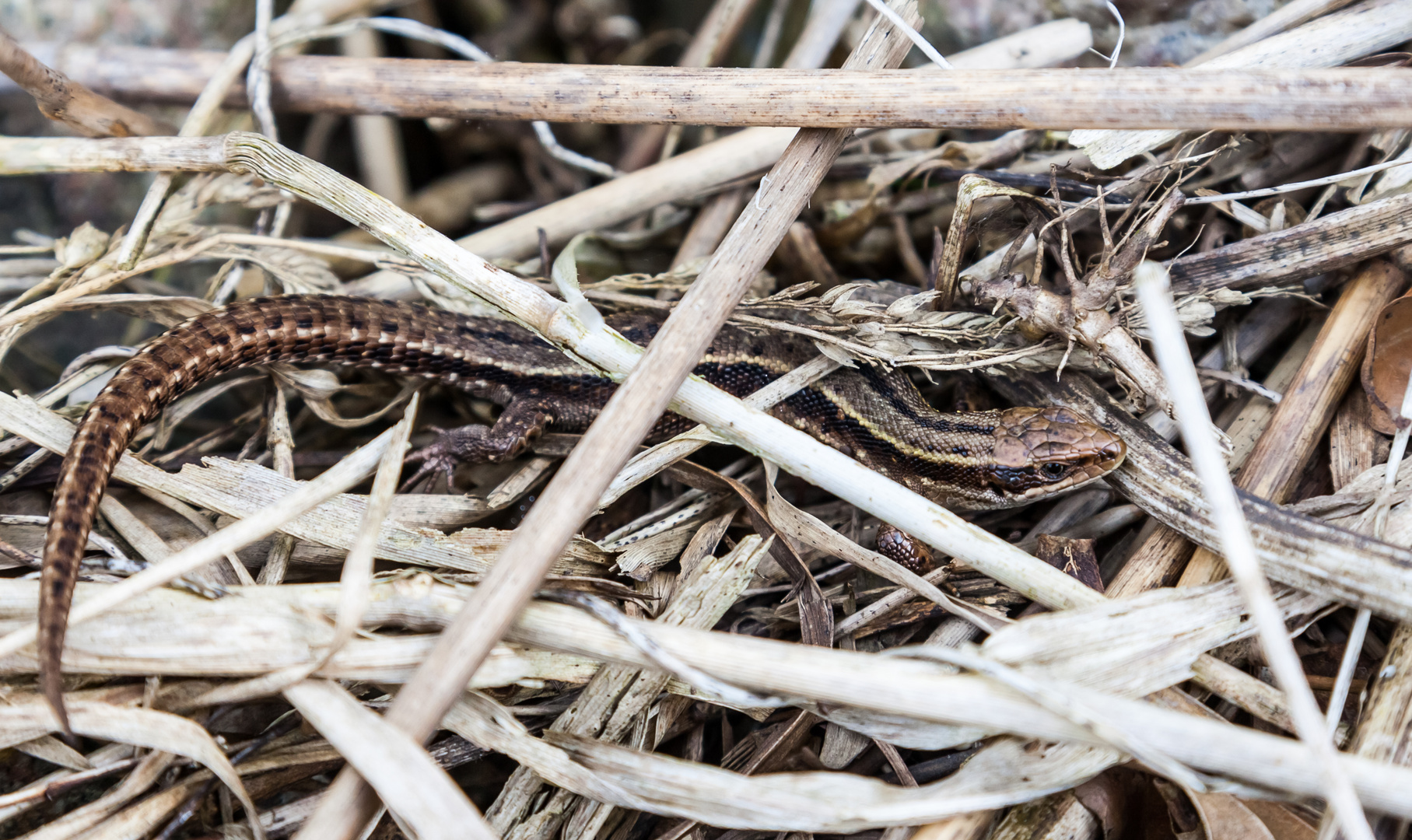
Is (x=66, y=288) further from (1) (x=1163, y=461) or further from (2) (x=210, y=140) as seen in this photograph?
(1) (x=1163, y=461)

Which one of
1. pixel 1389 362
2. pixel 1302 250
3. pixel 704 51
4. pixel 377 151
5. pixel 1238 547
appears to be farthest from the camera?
pixel 377 151

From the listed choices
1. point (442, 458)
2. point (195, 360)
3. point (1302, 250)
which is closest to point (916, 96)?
point (1302, 250)

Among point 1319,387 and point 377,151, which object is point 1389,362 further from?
point 377,151

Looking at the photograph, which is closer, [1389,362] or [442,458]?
[1389,362]

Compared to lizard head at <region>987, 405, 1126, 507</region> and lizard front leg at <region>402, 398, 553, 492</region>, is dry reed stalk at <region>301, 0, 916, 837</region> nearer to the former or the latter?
lizard front leg at <region>402, 398, 553, 492</region>

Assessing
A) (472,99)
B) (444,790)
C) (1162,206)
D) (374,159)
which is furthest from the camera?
(374,159)

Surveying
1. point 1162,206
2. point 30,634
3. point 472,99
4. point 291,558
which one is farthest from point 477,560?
point 1162,206

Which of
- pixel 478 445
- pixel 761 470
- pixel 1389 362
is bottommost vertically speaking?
pixel 1389 362

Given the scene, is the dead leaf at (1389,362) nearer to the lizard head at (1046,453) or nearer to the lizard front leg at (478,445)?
the lizard head at (1046,453)
